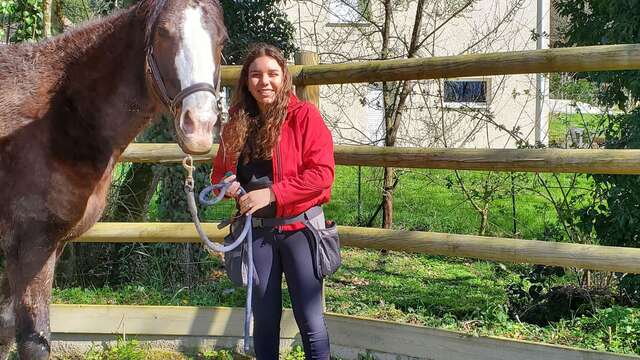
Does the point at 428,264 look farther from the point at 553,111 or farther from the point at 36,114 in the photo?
the point at 36,114

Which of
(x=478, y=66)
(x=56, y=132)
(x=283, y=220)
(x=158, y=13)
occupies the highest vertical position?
(x=158, y=13)

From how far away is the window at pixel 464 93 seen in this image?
23.9 feet

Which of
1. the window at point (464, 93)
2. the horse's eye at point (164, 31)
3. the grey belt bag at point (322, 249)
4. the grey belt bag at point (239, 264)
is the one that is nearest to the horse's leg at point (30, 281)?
the grey belt bag at point (239, 264)

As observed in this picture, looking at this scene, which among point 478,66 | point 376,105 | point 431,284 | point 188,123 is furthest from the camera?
point 376,105

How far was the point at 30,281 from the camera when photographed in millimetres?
2920

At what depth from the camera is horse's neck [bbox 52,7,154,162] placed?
2.96m

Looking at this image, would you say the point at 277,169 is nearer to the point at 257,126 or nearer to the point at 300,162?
the point at 300,162

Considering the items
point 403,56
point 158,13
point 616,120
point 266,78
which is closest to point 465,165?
point 266,78

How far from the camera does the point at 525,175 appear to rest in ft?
21.8

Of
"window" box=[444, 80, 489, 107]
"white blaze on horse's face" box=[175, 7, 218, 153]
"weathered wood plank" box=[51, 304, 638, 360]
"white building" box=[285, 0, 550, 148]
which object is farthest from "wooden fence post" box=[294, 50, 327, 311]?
"window" box=[444, 80, 489, 107]

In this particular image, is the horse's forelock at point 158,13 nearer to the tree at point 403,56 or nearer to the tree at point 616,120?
the tree at point 616,120

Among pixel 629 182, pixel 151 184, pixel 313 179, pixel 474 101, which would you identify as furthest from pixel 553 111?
pixel 313 179

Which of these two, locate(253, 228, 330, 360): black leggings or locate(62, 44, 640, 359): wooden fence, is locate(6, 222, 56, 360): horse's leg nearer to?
locate(253, 228, 330, 360): black leggings

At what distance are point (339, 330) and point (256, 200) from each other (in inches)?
60.1
